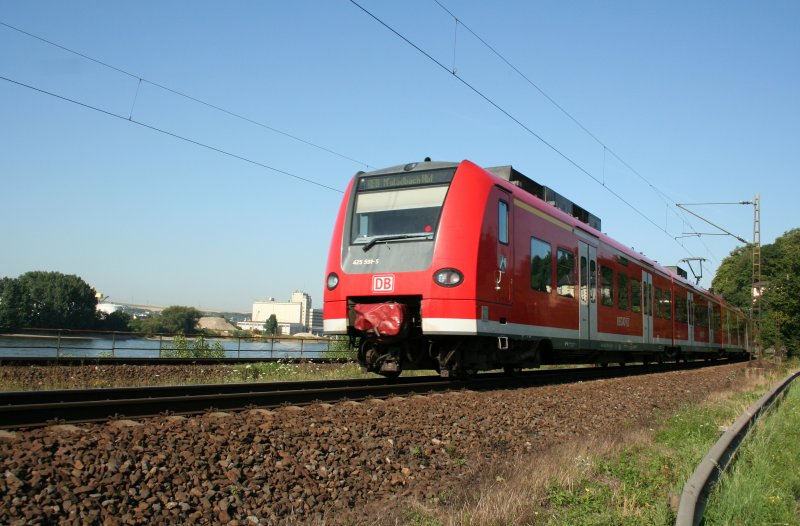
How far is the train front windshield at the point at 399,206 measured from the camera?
10484 mm

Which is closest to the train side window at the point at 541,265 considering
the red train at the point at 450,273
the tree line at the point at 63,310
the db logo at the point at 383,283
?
the red train at the point at 450,273

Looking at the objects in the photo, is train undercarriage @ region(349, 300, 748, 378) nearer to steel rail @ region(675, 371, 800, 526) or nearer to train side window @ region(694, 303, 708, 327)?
steel rail @ region(675, 371, 800, 526)

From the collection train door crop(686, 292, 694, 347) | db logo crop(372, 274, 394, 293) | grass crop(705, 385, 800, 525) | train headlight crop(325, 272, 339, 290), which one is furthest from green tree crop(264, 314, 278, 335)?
grass crop(705, 385, 800, 525)

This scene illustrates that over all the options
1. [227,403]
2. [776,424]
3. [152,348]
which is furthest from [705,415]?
[152,348]

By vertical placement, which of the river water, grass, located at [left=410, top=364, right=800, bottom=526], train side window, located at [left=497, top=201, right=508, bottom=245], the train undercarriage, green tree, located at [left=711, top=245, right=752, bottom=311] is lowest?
grass, located at [left=410, top=364, right=800, bottom=526]

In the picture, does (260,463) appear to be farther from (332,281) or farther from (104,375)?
(104,375)

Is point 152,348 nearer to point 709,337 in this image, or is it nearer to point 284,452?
point 284,452

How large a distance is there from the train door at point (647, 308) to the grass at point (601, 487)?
433 inches

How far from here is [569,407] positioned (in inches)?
371

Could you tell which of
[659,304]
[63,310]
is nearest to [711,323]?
[659,304]

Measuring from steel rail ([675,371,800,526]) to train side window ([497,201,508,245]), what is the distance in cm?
445

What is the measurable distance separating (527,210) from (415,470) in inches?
281

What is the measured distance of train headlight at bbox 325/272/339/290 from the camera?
10828 mm

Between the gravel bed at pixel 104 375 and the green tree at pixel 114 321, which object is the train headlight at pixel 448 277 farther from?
the green tree at pixel 114 321
